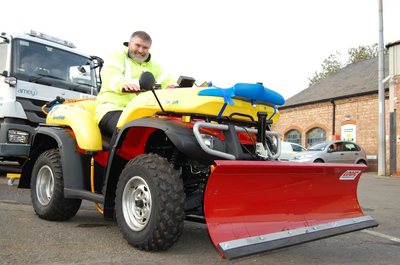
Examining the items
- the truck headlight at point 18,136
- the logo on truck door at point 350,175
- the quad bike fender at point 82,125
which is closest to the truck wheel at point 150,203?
the quad bike fender at point 82,125

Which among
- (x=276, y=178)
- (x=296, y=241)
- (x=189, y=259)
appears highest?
(x=276, y=178)

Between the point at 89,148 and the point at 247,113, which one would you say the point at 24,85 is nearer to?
the point at 89,148

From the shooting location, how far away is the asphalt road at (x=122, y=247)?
2949 millimetres

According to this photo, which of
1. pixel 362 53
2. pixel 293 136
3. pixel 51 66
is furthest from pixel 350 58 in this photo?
pixel 51 66

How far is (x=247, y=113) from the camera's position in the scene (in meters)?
3.45

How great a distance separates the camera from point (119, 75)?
13.3 feet

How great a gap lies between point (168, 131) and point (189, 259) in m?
1.08

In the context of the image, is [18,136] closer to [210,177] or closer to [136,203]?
[136,203]

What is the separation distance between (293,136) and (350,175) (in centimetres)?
2450

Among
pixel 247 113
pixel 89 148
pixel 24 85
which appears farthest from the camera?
pixel 24 85

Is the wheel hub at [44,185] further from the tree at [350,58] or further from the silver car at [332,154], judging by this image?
the tree at [350,58]

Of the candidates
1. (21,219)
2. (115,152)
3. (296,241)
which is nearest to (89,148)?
(115,152)

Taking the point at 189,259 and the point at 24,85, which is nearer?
the point at 189,259

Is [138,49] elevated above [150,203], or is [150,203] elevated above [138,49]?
[138,49]
